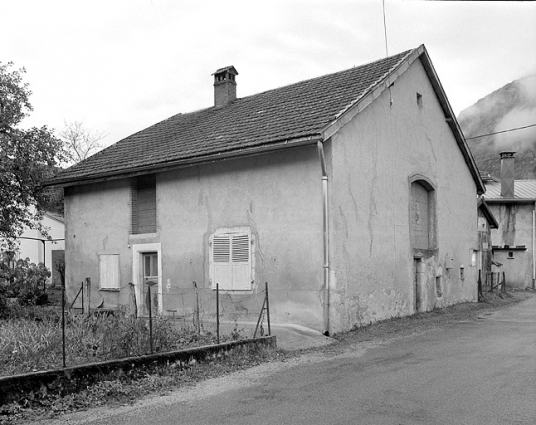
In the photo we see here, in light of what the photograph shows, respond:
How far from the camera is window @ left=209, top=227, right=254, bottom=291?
47.5 feet

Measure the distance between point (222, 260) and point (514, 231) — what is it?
2630 cm

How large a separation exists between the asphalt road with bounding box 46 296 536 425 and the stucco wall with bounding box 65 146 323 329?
2.88 meters

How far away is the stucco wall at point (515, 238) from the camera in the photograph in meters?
34.4

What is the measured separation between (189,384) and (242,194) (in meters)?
7.12

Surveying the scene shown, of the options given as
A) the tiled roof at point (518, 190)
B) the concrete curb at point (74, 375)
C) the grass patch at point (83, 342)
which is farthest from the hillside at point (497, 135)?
the concrete curb at point (74, 375)

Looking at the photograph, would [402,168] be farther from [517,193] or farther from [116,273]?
[517,193]

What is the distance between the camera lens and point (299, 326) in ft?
43.2

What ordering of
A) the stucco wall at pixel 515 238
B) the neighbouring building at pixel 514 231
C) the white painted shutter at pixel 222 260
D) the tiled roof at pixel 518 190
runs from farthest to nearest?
1. the tiled roof at pixel 518 190
2. the neighbouring building at pixel 514 231
3. the stucco wall at pixel 515 238
4. the white painted shutter at pixel 222 260

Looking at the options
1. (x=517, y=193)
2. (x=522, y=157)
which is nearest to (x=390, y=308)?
(x=517, y=193)

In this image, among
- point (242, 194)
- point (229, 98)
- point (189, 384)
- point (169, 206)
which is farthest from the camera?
point (229, 98)

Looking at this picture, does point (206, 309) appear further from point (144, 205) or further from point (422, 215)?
point (422, 215)

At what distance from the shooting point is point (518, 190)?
37.7 m

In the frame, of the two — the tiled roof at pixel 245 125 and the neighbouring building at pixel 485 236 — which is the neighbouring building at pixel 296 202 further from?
the neighbouring building at pixel 485 236

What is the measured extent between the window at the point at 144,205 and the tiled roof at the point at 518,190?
25527 mm
